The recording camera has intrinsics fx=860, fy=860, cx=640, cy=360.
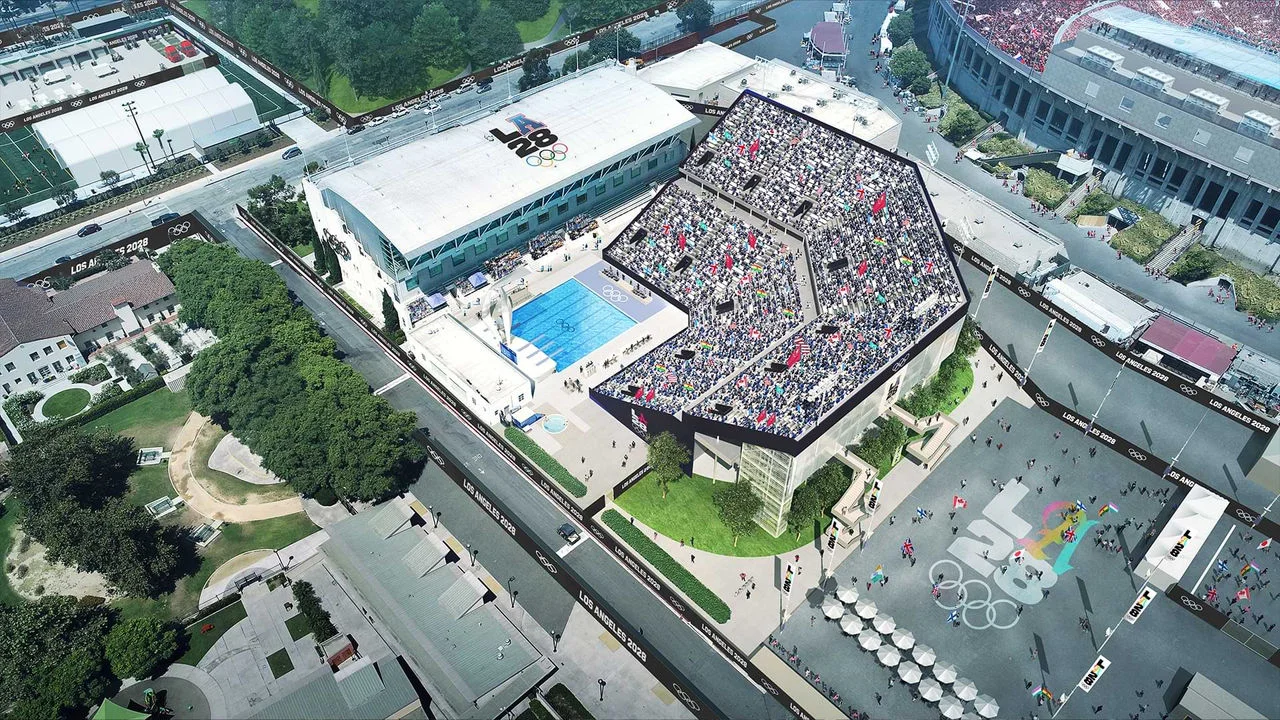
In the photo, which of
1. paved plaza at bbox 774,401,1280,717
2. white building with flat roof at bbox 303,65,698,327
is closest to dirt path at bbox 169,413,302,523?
white building with flat roof at bbox 303,65,698,327

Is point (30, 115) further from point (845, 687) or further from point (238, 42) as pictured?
point (845, 687)

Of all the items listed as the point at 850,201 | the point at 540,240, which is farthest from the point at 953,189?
the point at 540,240

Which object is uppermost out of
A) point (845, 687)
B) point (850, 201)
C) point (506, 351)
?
point (850, 201)

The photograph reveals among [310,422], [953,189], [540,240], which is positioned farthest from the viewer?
[953,189]

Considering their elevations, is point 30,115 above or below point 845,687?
above

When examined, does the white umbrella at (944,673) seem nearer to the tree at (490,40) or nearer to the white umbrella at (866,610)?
the white umbrella at (866,610)
